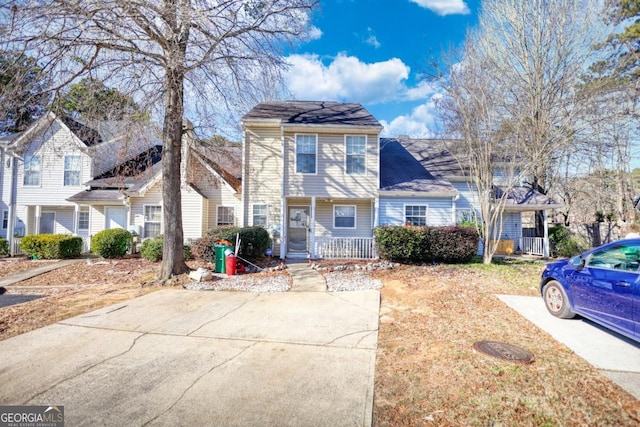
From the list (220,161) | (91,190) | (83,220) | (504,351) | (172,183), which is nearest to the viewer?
(504,351)

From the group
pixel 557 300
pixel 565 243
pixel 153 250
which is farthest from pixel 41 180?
pixel 565 243

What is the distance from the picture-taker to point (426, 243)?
1050cm

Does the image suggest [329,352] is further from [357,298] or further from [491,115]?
[491,115]

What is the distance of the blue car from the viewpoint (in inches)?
149

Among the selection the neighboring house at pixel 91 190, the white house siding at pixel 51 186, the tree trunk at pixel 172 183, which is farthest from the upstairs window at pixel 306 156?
the white house siding at pixel 51 186

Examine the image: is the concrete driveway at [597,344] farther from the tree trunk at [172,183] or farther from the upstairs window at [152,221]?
the upstairs window at [152,221]

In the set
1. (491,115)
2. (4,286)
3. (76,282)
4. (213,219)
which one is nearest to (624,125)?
(491,115)

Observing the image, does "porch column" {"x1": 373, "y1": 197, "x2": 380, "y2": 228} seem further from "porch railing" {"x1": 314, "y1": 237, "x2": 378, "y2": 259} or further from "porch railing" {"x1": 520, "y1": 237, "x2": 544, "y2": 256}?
"porch railing" {"x1": 520, "y1": 237, "x2": 544, "y2": 256}

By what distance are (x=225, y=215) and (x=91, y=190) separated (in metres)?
7.49

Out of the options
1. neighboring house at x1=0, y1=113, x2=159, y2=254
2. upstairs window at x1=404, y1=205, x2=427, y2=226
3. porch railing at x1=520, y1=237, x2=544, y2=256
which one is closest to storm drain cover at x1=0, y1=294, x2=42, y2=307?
neighboring house at x1=0, y1=113, x2=159, y2=254

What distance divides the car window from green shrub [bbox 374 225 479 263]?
18.8ft

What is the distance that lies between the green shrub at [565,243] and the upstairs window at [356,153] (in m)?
11.6

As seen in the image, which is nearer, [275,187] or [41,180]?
[275,187]

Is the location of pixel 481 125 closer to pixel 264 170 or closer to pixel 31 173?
pixel 264 170
